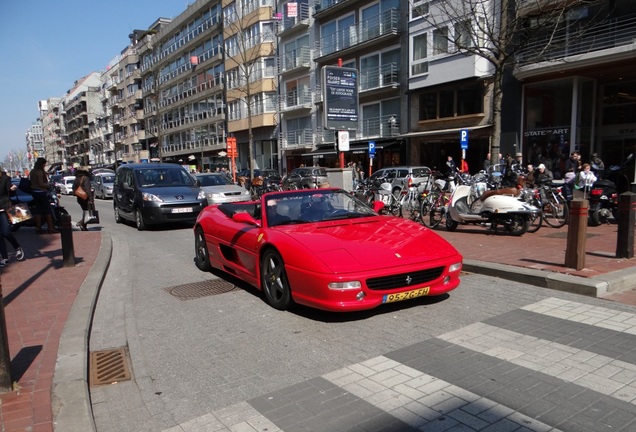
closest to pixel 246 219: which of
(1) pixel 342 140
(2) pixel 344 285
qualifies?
(2) pixel 344 285

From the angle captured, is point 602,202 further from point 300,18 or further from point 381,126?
point 300,18

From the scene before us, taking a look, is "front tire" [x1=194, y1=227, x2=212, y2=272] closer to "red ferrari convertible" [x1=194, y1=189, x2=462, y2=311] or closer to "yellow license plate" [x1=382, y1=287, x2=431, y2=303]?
"red ferrari convertible" [x1=194, y1=189, x2=462, y2=311]

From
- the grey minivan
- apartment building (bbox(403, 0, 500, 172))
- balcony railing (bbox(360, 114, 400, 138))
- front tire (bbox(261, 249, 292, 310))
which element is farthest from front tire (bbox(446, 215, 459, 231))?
balcony railing (bbox(360, 114, 400, 138))

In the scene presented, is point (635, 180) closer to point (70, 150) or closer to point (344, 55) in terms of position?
point (344, 55)

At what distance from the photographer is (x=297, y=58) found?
38750 millimetres

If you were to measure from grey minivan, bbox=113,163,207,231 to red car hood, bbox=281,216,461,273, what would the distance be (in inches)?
323

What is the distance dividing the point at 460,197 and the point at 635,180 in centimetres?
1162

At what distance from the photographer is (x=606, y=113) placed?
20.5 m

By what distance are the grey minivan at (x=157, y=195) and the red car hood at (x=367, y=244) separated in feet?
26.9

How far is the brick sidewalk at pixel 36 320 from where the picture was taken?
Answer: 326cm

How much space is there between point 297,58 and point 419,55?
1402cm

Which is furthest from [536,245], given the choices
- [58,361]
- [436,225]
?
[58,361]

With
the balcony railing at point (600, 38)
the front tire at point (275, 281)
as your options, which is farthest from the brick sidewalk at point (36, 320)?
the balcony railing at point (600, 38)

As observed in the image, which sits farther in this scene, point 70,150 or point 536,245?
point 70,150
